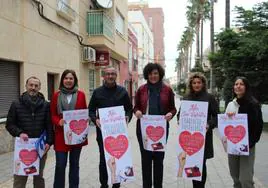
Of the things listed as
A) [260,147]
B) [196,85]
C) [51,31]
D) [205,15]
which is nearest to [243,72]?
[260,147]

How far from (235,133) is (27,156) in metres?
2.76

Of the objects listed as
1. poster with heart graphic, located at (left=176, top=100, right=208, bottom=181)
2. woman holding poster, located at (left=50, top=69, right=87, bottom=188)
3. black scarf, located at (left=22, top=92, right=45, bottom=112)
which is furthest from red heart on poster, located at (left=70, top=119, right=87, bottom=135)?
poster with heart graphic, located at (left=176, top=100, right=208, bottom=181)

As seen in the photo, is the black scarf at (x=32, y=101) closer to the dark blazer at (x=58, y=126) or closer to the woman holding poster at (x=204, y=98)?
the dark blazer at (x=58, y=126)

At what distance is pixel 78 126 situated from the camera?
6.14 metres

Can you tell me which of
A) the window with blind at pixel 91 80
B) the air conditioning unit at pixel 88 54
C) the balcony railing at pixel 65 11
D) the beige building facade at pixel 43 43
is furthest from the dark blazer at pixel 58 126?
the window with blind at pixel 91 80

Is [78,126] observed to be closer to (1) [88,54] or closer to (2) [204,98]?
(2) [204,98]

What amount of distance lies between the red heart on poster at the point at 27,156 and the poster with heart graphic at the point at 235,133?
2506 millimetres

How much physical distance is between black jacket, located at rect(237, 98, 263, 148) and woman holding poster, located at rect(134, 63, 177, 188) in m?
1.02

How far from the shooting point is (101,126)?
6.10 m

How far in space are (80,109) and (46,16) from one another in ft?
28.2

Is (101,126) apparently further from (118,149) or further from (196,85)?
(196,85)

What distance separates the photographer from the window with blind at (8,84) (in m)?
11.6

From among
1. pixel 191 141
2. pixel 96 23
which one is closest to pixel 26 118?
pixel 191 141

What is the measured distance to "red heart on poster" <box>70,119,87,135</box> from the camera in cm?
607
